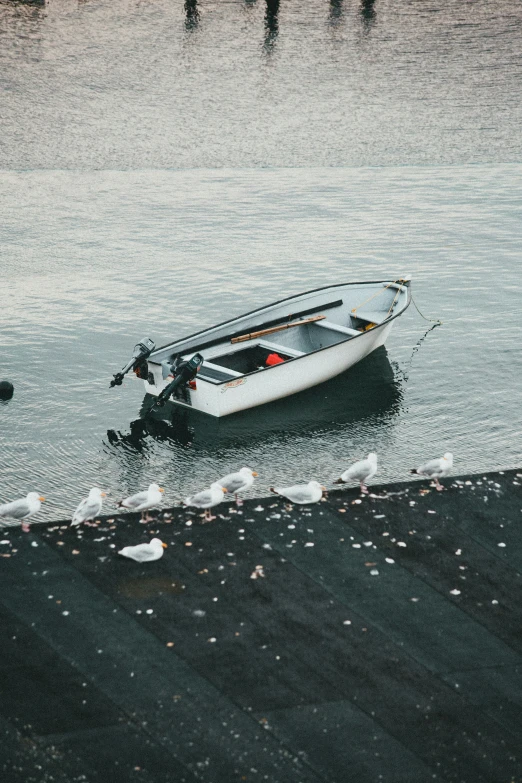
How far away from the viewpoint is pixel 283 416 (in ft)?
83.1

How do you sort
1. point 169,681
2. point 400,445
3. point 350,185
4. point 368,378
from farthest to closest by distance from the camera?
point 350,185
point 368,378
point 400,445
point 169,681

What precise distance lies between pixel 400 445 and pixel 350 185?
65.3 ft

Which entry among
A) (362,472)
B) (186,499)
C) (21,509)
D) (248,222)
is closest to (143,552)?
(186,499)

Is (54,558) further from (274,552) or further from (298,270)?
(298,270)

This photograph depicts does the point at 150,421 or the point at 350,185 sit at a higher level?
the point at 350,185

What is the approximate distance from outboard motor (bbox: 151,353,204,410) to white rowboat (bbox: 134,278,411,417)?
30 centimetres

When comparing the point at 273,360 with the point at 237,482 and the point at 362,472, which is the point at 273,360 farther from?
the point at 237,482

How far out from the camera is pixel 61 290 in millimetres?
32062

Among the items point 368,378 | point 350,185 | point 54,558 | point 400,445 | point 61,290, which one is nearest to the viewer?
point 54,558

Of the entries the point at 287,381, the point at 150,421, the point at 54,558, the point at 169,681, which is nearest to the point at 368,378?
the point at 287,381

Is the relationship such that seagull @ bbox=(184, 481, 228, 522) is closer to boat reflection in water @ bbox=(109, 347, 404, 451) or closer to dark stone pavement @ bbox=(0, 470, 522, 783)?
dark stone pavement @ bbox=(0, 470, 522, 783)

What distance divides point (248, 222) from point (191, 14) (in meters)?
38.5

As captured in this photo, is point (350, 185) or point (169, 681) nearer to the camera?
point (169, 681)

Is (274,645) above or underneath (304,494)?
underneath
